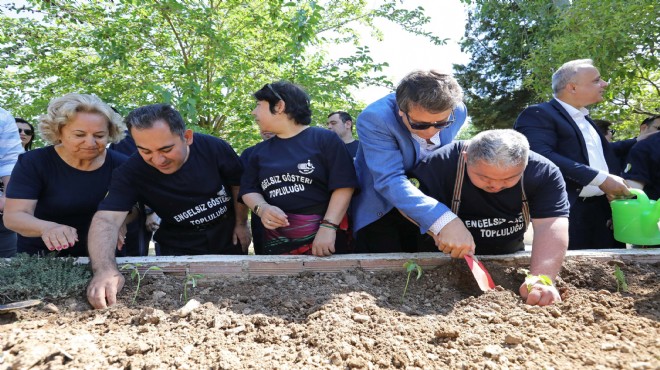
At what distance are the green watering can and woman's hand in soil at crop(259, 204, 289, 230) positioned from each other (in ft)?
6.92

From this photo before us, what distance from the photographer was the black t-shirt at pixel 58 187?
2.57 meters

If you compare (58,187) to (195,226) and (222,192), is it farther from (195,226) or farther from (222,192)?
(222,192)

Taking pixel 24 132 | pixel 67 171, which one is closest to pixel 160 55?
pixel 24 132

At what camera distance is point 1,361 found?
1.62 m

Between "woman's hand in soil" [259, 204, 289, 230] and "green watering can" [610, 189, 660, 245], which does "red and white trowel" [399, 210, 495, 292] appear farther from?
"green watering can" [610, 189, 660, 245]

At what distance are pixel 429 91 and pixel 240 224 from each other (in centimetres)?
145

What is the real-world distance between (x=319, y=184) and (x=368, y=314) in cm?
91

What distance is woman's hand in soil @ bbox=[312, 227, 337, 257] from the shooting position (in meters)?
2.52

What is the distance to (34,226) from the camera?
2416mm

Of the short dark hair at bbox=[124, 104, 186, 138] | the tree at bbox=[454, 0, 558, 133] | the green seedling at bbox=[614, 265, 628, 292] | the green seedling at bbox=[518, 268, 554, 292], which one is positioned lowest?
the green seedling at bbox=[614, 265, 628, 292]

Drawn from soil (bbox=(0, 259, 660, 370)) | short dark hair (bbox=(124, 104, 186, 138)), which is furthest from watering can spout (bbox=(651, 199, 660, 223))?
short dark hair (bbox=(124, 104, 186, 138))

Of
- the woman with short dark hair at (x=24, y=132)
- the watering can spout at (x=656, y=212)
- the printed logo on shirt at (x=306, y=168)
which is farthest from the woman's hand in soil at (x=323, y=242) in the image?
the woman with short dark hair at (x=24, y=132)

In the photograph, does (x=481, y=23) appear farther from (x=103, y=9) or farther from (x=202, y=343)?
(x=202, y=343)

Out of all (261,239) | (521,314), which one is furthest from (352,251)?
(521,314)
